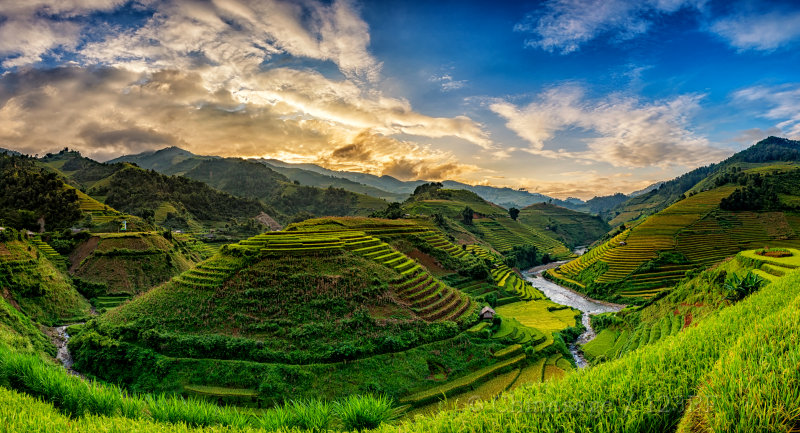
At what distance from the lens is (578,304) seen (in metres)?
47.3

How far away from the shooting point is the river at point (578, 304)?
29972 millimetres

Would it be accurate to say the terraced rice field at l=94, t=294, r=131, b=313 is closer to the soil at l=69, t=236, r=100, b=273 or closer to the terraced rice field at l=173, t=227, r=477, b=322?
the soil at l=69, t=236, r=100, b=273

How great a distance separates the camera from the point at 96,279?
3550 centimetres

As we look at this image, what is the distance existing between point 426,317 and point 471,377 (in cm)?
558

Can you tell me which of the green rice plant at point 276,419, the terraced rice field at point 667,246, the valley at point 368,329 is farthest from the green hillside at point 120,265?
the terraced rice field at point 667,246

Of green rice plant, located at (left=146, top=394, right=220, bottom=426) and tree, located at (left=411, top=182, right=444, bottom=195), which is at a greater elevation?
tree, located at (left=411, top=182, right=444, bottom=195)

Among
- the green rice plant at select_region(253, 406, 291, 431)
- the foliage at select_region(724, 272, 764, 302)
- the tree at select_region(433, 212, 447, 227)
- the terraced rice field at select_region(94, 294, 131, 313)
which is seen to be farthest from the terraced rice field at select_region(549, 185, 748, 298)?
the terraced rice field at select_region(94, 294, 131, 313)

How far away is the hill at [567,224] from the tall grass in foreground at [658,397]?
128m

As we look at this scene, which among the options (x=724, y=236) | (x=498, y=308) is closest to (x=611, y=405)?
(x=498, y=308)

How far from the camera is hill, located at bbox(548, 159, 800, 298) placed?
4775 centimetres

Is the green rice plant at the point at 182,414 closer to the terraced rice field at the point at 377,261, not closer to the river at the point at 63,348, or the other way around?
the terraced rice field at the point at 377,261

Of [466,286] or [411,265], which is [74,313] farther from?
[466,286]

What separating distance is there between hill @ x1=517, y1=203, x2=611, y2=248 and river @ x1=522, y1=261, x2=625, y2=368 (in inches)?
2553

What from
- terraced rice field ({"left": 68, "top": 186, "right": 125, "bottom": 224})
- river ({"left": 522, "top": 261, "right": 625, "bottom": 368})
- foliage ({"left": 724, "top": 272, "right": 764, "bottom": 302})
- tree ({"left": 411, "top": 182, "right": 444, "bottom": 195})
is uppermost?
tree ({"left": 411, "top": 182, "right": 444, "bottom": 195})
